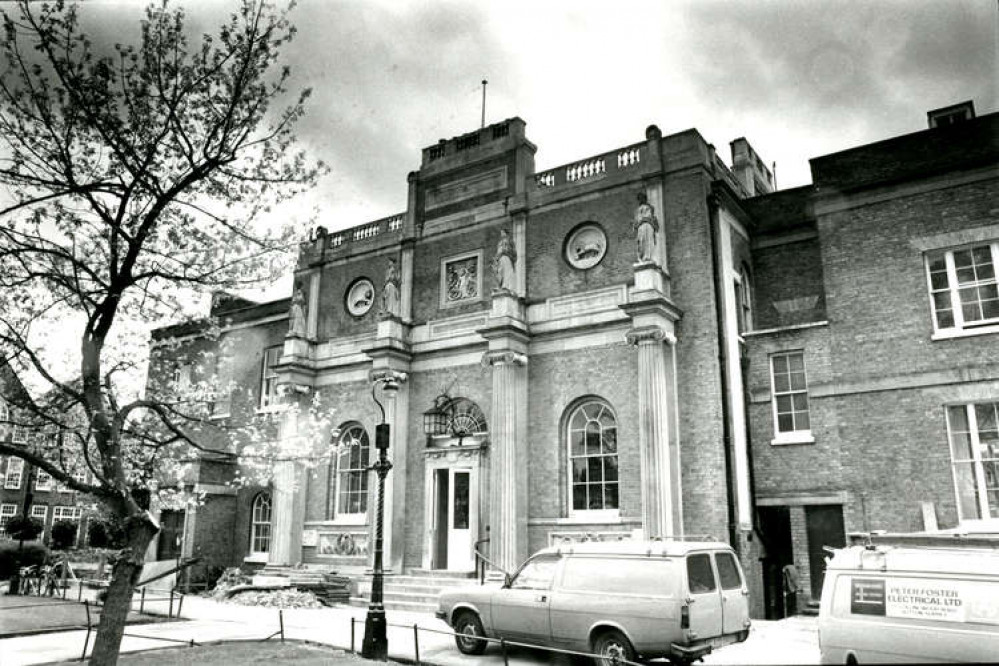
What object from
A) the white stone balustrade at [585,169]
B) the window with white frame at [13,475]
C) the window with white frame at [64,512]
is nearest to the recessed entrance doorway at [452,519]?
the white stone balustrade at [585,169]

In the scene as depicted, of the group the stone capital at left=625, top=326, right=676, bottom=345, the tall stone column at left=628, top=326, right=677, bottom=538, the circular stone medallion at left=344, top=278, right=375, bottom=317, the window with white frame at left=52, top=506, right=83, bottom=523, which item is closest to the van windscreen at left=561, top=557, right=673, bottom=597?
the tall stone column at left=628, top=326, right=677, bottom=538

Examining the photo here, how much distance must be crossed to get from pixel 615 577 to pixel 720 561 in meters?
1.68

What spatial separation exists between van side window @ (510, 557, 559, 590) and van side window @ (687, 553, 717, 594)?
2.29 metres

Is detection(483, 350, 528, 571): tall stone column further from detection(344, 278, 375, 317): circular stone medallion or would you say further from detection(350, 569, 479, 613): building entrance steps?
detection(344, 278, 375, 317): circular stone medallion

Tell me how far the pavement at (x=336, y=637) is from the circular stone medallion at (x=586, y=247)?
9603 mm

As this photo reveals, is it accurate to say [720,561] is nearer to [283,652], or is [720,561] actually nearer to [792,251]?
[283,652]

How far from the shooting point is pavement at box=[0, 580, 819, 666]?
1216 centimetres

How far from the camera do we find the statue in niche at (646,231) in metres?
18.7

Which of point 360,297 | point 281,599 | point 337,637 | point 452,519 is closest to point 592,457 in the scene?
point 452,519

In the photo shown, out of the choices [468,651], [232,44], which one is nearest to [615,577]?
[468,651]

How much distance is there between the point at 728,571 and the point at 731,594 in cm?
36

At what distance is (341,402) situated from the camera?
79.7ft

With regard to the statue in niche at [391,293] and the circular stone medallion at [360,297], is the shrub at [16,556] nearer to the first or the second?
the circular stone medallion at [360,297]

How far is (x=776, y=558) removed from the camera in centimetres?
1847
